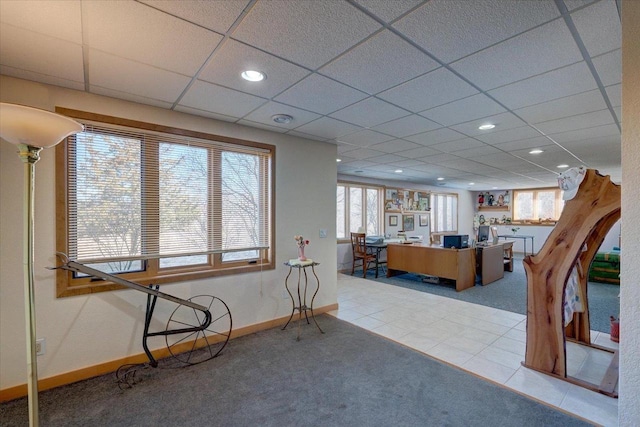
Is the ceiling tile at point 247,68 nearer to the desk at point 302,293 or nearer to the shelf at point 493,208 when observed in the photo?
the desk at point 302,293

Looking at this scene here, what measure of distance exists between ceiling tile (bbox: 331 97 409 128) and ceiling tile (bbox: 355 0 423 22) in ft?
3.46

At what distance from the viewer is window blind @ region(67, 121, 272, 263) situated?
245cm

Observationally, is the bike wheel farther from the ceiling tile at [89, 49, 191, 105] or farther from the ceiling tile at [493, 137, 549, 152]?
the ceiling tile at [493, 137, 549, 152]

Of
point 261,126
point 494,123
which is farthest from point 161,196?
point 494,123

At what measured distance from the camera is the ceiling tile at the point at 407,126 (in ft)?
10.1

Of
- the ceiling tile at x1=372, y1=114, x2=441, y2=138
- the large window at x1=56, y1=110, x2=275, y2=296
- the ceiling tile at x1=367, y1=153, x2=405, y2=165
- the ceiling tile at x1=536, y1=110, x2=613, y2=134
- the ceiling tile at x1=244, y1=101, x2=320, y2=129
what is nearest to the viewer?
the large window at x1=56, y1=110, x2=275, y2=296

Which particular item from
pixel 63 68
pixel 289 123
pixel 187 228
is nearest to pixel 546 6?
pixel 289 123

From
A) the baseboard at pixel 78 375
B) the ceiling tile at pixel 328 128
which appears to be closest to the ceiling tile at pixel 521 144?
the ceiling tile at pixel 328 128

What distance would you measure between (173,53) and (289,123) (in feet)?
4.93

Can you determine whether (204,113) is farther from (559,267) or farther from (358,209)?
(358,209)

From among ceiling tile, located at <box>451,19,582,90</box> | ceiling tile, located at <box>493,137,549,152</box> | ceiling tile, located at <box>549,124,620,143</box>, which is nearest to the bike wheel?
ceiling tile, located at <box>451,19,582,90</box>

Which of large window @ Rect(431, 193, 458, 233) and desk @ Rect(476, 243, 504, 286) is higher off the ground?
large window @ Rect(431, 193, 458, 233)

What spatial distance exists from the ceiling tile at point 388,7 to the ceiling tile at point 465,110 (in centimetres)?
135

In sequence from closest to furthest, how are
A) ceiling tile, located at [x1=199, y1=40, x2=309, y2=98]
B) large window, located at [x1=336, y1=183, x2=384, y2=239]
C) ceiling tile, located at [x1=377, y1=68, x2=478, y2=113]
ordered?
1. ceiling tile, located at [x1=199, y1=40, x2=309, y2=98]
2. ceiling tile, located at [x1=377, y1=68, x2=478, y2=113]
3. large window, located at [x1=336, y1=183, x2=384, y2=239]
